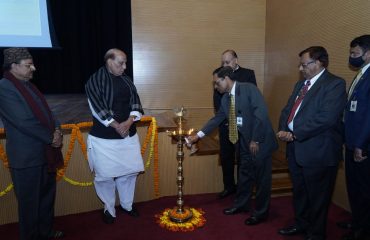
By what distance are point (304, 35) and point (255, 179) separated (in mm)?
1984

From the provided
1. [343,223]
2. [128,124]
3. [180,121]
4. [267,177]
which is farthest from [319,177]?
[128,124]

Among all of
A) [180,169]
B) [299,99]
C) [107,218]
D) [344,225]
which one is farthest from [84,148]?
[344,225]

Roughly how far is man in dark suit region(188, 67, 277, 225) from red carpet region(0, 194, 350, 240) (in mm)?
158

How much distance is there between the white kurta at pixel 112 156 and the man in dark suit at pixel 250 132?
58 cm

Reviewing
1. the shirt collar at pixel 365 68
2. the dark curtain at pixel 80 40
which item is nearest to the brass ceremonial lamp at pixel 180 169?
the shirt collar at pixel 365 68

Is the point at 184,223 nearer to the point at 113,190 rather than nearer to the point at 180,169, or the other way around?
the point at 180,169

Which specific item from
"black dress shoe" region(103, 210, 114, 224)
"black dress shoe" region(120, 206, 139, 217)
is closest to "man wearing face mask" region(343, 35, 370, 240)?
"black dress shoe" region(120, 206, 139, 217)

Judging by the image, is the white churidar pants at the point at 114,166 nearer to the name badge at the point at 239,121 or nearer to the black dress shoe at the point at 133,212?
the black dress shoe at the point at 133,212

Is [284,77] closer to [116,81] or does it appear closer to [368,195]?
[368,195]

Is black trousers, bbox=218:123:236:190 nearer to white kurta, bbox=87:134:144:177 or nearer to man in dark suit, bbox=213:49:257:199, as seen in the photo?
man in dark suit, bbox=213:49:257:199

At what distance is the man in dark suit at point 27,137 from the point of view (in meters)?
2.27

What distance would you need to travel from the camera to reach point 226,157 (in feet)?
11.8

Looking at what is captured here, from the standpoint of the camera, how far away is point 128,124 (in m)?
2.90

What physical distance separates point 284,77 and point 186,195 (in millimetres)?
2058
